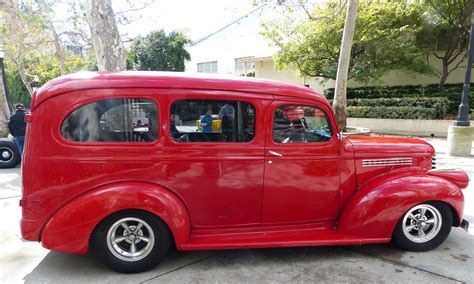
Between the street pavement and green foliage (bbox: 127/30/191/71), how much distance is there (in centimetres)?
2275

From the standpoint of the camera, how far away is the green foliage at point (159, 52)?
Answer: 2509 centimetres

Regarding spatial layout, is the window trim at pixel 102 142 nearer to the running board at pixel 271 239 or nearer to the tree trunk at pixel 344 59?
the running board at pixel 271 239

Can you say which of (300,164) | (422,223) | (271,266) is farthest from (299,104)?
(422,223)

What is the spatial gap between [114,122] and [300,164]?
6.50 feet

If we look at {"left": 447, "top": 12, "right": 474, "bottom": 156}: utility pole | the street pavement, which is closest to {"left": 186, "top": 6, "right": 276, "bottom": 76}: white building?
{"left": 447, "top": 12, "right": 474, "bottom": 156}: utility pole

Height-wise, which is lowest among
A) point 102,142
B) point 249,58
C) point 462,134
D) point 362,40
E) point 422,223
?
point 422,223

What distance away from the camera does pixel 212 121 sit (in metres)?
3.31

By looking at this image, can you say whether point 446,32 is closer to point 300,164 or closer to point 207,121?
point 300,164

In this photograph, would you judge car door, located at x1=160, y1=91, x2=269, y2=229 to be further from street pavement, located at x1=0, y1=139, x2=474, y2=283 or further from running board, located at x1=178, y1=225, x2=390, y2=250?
street pavement, located at x1=0, y1=139, x2=474, y2=283

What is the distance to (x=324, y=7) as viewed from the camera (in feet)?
46.9

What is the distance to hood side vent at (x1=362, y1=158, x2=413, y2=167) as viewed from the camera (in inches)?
144

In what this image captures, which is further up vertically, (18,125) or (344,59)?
(344,59)

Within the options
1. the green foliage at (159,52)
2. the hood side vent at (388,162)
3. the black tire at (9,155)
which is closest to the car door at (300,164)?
the hood side vent at (388,162)

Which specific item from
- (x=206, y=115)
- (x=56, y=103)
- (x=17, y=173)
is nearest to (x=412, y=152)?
(x=206, y=115)
